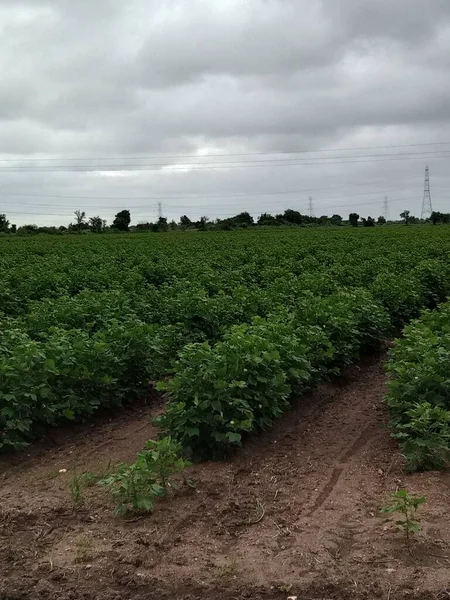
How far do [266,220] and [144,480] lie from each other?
8150 centimetres

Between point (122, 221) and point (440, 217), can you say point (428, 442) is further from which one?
point (440, 217)

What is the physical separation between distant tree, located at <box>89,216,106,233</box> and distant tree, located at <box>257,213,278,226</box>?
21.2m

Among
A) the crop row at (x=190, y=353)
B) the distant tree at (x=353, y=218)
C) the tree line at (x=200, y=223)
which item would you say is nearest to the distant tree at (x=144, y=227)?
the tree line at (x=200, y=223)

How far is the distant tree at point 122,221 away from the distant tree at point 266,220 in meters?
18.4

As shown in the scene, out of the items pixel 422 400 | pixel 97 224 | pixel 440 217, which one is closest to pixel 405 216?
pixel 440 217

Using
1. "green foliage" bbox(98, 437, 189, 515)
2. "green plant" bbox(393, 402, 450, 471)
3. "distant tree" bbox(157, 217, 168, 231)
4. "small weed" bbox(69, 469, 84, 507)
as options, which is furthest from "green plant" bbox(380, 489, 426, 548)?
"distant tree" bbox(157, 217, 168, 231)

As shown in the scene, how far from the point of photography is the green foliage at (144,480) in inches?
180

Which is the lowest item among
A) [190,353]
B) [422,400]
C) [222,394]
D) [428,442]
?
[428,442]

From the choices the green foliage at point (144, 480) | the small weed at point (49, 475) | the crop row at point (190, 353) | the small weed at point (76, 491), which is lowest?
the small weed at point (49, 475)

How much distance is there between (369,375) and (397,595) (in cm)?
606

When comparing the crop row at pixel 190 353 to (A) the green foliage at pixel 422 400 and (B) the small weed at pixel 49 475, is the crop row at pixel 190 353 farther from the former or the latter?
(A) the green foliage at pixel 422 400

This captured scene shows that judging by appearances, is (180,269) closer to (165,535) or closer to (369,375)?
(369,375)

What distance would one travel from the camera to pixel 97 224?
81.4 metres

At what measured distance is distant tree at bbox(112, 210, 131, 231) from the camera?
272 feet
